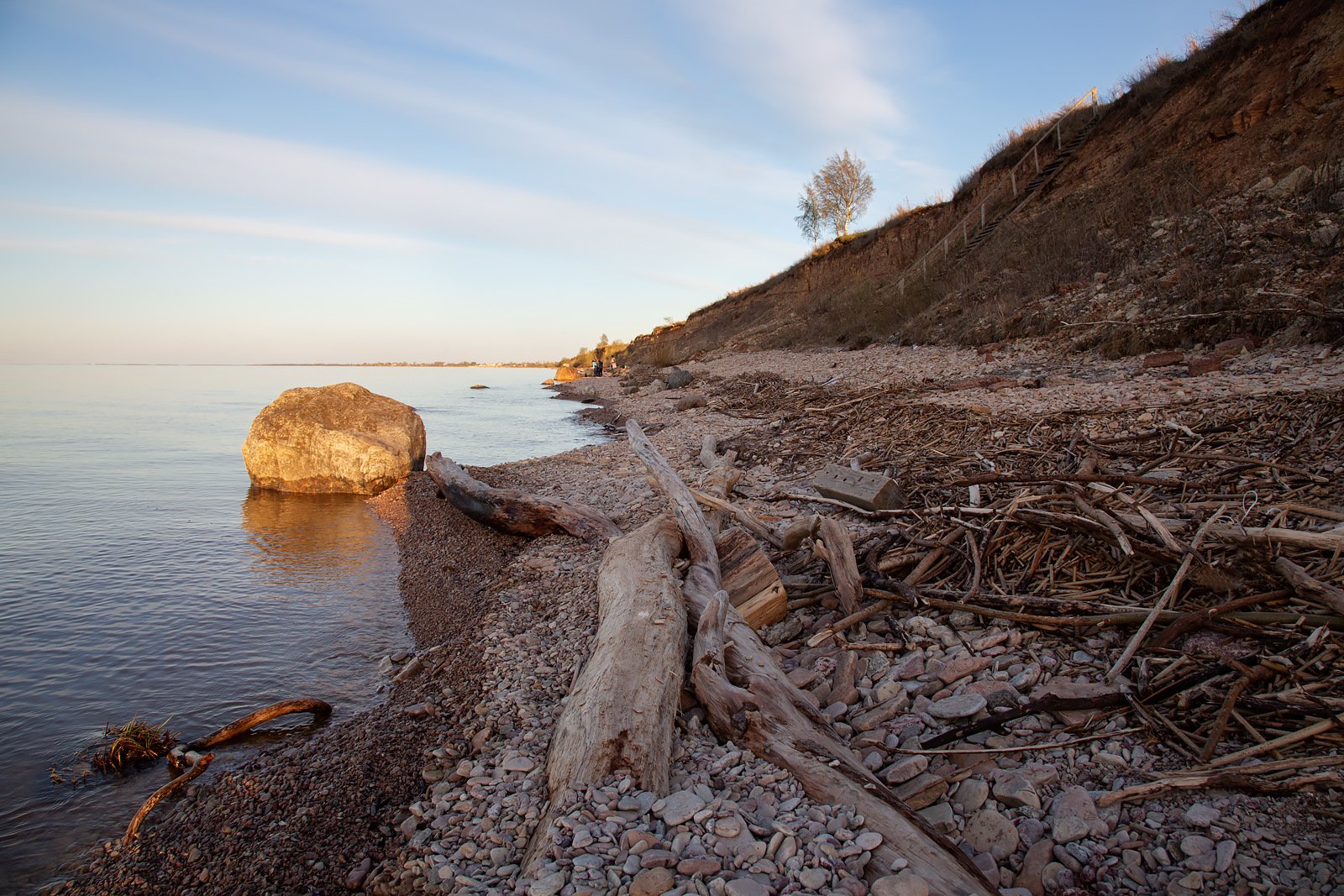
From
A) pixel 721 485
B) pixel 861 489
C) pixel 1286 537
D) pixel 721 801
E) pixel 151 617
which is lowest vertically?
pixel 151 617

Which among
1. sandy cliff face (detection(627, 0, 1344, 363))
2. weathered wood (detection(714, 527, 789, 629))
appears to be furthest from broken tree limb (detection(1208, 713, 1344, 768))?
sandy cliff face (detection(627, 0, 1344, 363))

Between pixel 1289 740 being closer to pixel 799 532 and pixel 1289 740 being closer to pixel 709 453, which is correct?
pixel 799 532

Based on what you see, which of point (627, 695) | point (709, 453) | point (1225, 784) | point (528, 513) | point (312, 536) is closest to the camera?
point (1225, 784)

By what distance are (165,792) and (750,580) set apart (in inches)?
135

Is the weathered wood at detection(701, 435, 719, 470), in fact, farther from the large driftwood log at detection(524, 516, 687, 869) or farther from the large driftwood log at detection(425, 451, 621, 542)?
the large driftwood log at detection(524, 516, 687, 869)

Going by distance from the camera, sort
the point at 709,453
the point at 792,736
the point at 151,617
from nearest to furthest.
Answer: the point at 792,736 → the point at 151,617 → the point at 709,453

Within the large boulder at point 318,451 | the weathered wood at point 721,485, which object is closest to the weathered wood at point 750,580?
the weathered wood at point 721,485

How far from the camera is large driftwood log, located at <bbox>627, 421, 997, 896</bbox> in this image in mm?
2020

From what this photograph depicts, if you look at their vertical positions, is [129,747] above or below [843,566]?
below

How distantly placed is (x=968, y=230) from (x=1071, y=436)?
67.2 feet

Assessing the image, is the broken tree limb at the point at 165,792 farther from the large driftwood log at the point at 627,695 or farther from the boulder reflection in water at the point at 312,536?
the boulder reflection in water at the point at 312,536

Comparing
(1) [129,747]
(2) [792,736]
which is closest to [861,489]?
(2) [792,736]

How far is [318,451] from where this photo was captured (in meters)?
11.2

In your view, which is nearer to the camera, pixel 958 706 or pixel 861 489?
pixel 958 706
